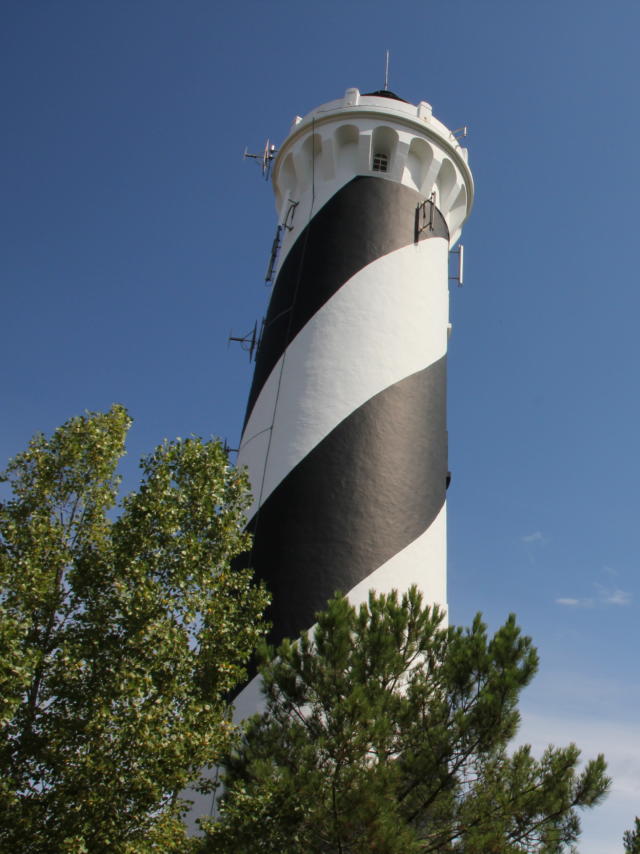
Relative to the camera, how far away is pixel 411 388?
1208 cm

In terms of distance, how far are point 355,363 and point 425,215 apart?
370cm

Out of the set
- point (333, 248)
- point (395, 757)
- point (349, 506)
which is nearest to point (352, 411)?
point (349, 506)

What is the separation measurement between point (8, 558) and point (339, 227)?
8344 mm

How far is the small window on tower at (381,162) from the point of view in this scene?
553 inches

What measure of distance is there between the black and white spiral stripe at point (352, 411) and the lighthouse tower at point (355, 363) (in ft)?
0.07

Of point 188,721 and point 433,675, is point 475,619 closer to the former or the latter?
point 433,675

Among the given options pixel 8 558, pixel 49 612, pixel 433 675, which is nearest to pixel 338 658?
pixel 433 675

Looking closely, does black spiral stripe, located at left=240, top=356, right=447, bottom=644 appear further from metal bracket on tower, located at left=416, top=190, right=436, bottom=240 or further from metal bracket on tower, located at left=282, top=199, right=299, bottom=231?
metal bracket on tower, located at left=282, top=199, right=299, bottom=231

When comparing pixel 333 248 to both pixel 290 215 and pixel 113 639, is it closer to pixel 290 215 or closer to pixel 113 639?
pixel 290 215

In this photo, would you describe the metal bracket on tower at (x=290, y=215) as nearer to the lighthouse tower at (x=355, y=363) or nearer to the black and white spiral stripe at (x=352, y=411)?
the lighthouse tower at (x=355, y=363)

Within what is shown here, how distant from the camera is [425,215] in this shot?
45.3 feet

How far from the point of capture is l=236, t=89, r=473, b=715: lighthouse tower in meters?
10.4

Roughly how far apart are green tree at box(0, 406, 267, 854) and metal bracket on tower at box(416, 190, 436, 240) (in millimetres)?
7321

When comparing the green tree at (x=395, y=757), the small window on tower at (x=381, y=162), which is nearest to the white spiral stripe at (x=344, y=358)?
the small window on tower at (x=381, y=162)
